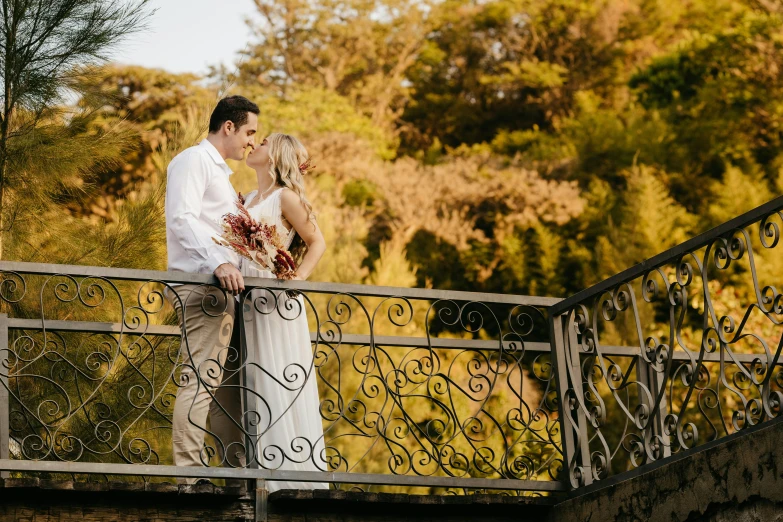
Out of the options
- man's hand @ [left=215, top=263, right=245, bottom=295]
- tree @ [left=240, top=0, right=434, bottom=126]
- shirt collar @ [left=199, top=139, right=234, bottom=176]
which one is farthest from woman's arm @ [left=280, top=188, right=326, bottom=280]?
tree @ [left=240, top=0, right=434, bottom=126]

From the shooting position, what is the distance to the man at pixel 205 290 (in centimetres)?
537

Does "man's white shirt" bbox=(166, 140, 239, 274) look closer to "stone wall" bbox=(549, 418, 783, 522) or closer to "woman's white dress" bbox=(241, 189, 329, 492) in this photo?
"woman's white dress" bbox=(241, 189, 329, 492)

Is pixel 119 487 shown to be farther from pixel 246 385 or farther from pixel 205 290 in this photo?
pixel 205 290

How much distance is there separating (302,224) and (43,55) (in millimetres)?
3000

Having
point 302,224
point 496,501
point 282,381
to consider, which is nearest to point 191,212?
point 302,224

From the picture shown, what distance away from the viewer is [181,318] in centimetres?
539

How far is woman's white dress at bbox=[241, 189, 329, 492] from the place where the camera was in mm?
5605

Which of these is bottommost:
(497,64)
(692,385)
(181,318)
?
(692,385)

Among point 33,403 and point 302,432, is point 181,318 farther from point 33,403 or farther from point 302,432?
point 33,403

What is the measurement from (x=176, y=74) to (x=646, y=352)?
17184mm

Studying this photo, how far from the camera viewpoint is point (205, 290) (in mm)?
5523

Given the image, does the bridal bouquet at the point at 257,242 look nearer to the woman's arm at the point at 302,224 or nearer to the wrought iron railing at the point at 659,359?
the woman's arm at the point at 302,224

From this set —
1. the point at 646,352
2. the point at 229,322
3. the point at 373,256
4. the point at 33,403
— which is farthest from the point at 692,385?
the point at 373,256

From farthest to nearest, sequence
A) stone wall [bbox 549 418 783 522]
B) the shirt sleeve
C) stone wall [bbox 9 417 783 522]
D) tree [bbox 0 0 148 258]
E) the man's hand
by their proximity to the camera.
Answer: tree [bbox 0 0 148 258] < the shirt sleeve < the man's hand < stone wall [bbox 9 417 783 522] < stone wall [bbox 549 418 783 522]
